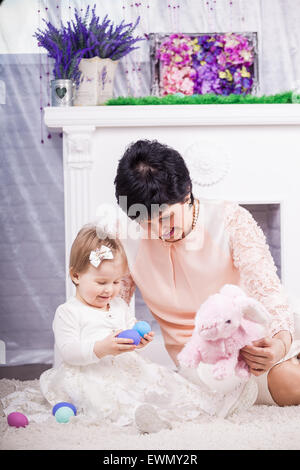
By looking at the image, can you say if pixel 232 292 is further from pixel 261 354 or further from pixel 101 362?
pixel 101 362

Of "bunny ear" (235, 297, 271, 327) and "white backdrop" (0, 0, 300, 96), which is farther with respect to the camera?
"white backdrop" (0, 0, 300, 96)

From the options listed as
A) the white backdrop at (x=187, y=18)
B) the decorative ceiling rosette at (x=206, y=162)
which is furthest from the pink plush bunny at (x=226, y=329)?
the white backdrop at (x=187, y=18)

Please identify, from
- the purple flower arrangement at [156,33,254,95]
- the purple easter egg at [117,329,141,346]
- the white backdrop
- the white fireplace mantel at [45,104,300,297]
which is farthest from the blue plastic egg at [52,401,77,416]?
the purple flower arrangement at [156,33,254,95]

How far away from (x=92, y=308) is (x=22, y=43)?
0.53m

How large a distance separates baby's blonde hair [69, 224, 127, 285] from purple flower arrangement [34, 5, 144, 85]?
41 centimetres

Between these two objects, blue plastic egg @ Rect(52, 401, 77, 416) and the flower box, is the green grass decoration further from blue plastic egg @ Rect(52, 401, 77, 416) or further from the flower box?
blue plastic egg @ Rect(52, 401, 77, 416)

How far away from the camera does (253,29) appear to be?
50.6 inches

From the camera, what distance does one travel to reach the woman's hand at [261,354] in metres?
0.88

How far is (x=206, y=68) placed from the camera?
1.57 metres

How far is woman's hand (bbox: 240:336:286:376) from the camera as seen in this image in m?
0.88

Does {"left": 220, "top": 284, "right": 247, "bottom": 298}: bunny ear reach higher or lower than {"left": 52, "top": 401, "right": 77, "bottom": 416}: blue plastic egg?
higher

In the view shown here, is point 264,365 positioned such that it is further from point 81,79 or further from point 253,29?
point 81,79

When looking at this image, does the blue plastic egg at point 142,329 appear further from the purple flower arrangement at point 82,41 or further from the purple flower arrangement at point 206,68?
the purple flower arrangement at point 206,68
